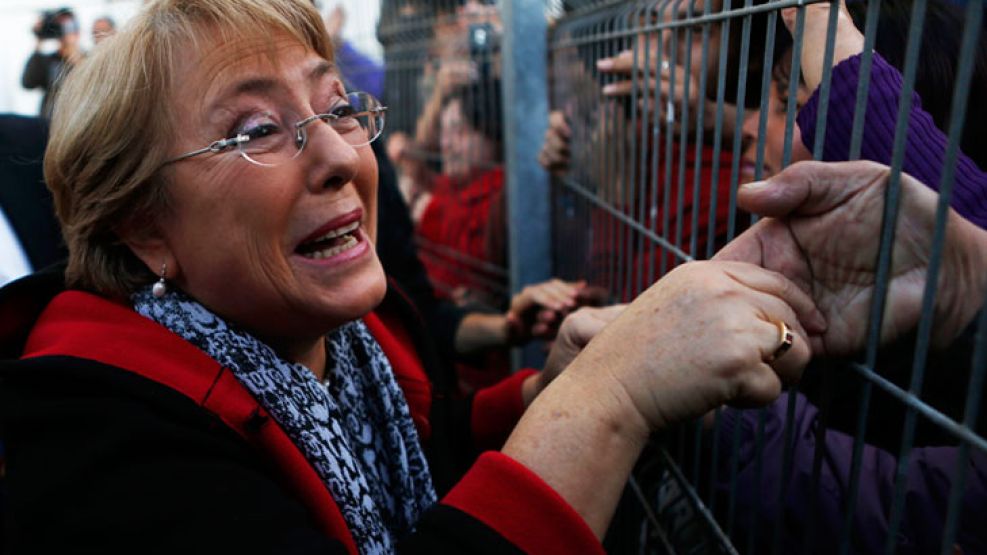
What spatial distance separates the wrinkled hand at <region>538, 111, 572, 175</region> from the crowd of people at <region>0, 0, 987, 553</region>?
0.42m

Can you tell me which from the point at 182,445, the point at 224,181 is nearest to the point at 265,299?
the point at 224,181

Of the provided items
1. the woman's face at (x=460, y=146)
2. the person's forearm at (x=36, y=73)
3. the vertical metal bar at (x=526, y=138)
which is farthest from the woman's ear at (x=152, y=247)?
the person's forearm at (x=36, y=73)

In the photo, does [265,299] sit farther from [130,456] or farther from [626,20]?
[626,20]

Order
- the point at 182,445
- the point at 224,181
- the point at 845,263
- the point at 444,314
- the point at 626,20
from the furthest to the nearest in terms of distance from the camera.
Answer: the point at 444,314 < the point at 626,20 < the point at 224,181 < the point at 182,445 < the point at 845,263

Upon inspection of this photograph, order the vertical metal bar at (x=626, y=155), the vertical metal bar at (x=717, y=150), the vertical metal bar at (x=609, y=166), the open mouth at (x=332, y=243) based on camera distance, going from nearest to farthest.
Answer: the vertical metal bar at (x=717, y=150)
the open mouth at (x=332, y=243)
the vertical metal bar at (x=626, y=155)
the vertical metal bar at (x=609, y=166)

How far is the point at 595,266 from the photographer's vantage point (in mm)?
2047

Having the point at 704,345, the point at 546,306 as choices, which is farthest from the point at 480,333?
the point at 704,345

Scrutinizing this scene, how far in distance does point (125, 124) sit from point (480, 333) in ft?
4.70

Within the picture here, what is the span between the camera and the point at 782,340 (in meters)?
0.86

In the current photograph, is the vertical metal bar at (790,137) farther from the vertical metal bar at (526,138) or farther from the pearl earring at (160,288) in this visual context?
the vertical metal bar at (526,138)

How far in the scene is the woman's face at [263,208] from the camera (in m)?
Answer: 1.20

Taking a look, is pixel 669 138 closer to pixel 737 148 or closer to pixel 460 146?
pixel 737 148

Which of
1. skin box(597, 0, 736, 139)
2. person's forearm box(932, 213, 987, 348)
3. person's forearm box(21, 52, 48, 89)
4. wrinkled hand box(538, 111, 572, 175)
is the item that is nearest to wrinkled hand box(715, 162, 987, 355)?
person's forearm box(932, 213, 987, 348)

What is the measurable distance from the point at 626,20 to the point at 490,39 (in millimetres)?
1343
